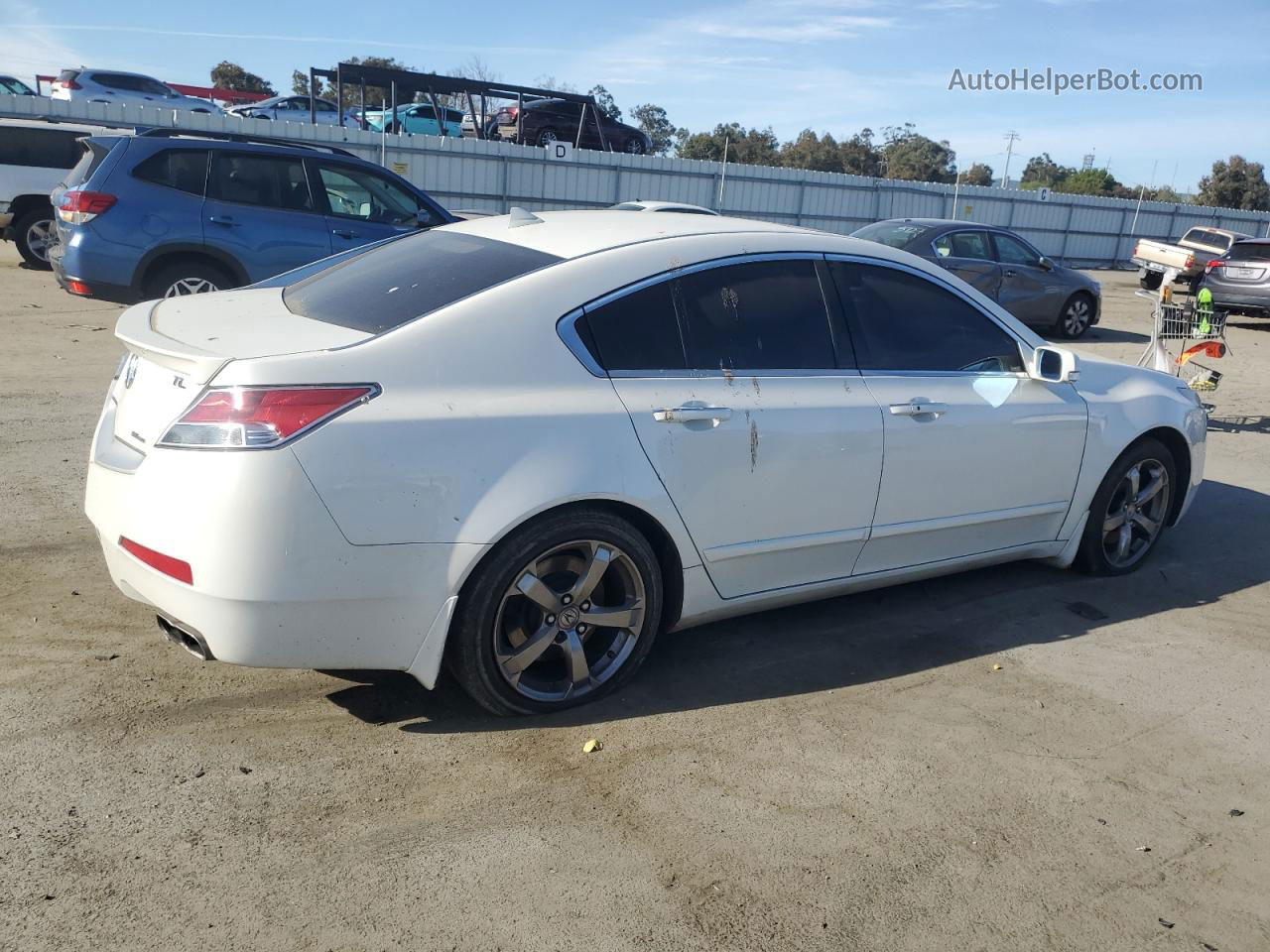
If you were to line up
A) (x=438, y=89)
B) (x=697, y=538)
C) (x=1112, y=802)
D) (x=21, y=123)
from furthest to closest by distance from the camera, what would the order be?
(x=438, y=89) → (x=21, y=123) → (x=697, y=538) → (x=1112, y=802)

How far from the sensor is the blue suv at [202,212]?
29.8ft

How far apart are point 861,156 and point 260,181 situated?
59723 millimetres

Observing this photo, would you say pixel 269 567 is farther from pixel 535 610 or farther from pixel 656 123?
pixel 656 123

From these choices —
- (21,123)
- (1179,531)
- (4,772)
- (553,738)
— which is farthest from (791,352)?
(21,123)

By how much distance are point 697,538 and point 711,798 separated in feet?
3.06

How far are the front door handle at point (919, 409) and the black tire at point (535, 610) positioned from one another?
1207 millimetres

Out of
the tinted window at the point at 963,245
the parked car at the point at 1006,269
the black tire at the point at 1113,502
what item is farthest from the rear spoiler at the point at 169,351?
the tinted window at the point at 963,245

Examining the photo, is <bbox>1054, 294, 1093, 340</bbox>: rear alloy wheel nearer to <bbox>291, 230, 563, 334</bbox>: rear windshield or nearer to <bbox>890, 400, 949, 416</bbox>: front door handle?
<bbox>890, 400, 949, 416</bbox>: front door handle

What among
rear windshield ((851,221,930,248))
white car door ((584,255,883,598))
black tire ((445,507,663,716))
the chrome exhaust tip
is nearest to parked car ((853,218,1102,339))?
rear windshield ((851,221,930,248))

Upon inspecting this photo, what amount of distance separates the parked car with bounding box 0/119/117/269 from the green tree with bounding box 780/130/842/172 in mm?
51057

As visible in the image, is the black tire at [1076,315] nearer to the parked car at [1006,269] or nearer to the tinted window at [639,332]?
the parked car at [1006,269]

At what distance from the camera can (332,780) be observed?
327cm

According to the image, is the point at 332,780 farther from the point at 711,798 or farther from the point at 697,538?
the point at 697,538

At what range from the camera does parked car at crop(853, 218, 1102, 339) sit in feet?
43.8
